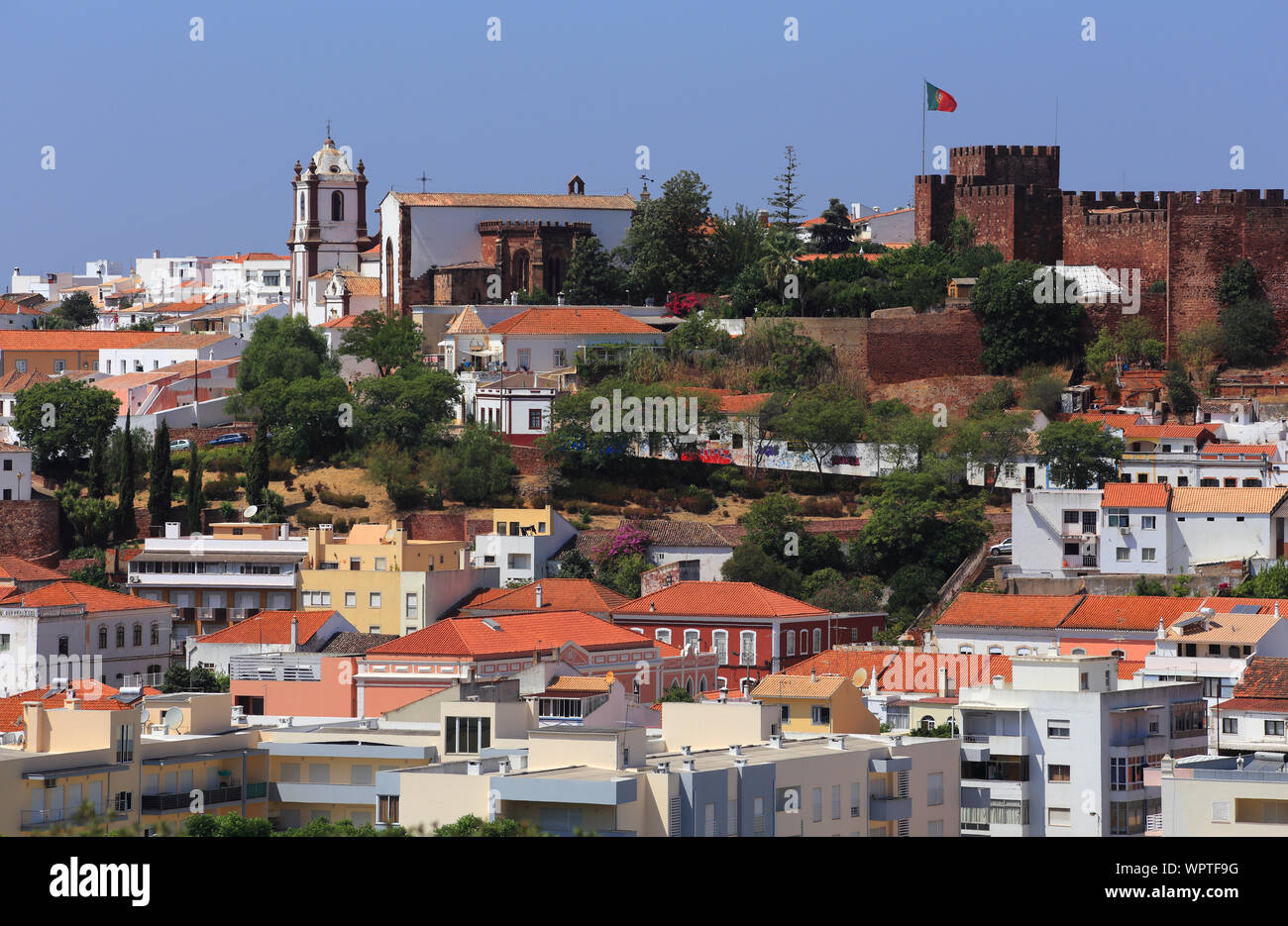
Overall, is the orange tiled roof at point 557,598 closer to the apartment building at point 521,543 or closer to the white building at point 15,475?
the apartment building at point 521,543

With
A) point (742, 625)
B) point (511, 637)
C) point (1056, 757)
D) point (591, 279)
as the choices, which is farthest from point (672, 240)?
point (1056, 757)

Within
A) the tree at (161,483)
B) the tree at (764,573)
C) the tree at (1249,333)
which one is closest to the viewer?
the tree at (764,573)

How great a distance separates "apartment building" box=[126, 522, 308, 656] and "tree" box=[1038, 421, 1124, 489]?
51.8 ft

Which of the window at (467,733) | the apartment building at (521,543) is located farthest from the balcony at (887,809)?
the apartment building at (521,543)

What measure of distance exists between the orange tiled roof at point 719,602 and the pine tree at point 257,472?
11653mm

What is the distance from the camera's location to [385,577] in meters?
47.5

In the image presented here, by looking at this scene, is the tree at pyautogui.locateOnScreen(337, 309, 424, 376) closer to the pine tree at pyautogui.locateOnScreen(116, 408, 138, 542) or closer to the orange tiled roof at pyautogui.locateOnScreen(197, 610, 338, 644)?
the pine tree at pyautogui.locateOnScreen(116, 408, 138, 542)

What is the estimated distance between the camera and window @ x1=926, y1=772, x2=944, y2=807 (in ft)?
81.6

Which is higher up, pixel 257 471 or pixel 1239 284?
pixel 1239 284

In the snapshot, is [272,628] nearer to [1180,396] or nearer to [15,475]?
[15,475]

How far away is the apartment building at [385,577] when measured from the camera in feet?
154

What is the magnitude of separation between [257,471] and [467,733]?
2967 cm

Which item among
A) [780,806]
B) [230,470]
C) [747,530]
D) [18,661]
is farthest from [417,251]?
[780,806]
